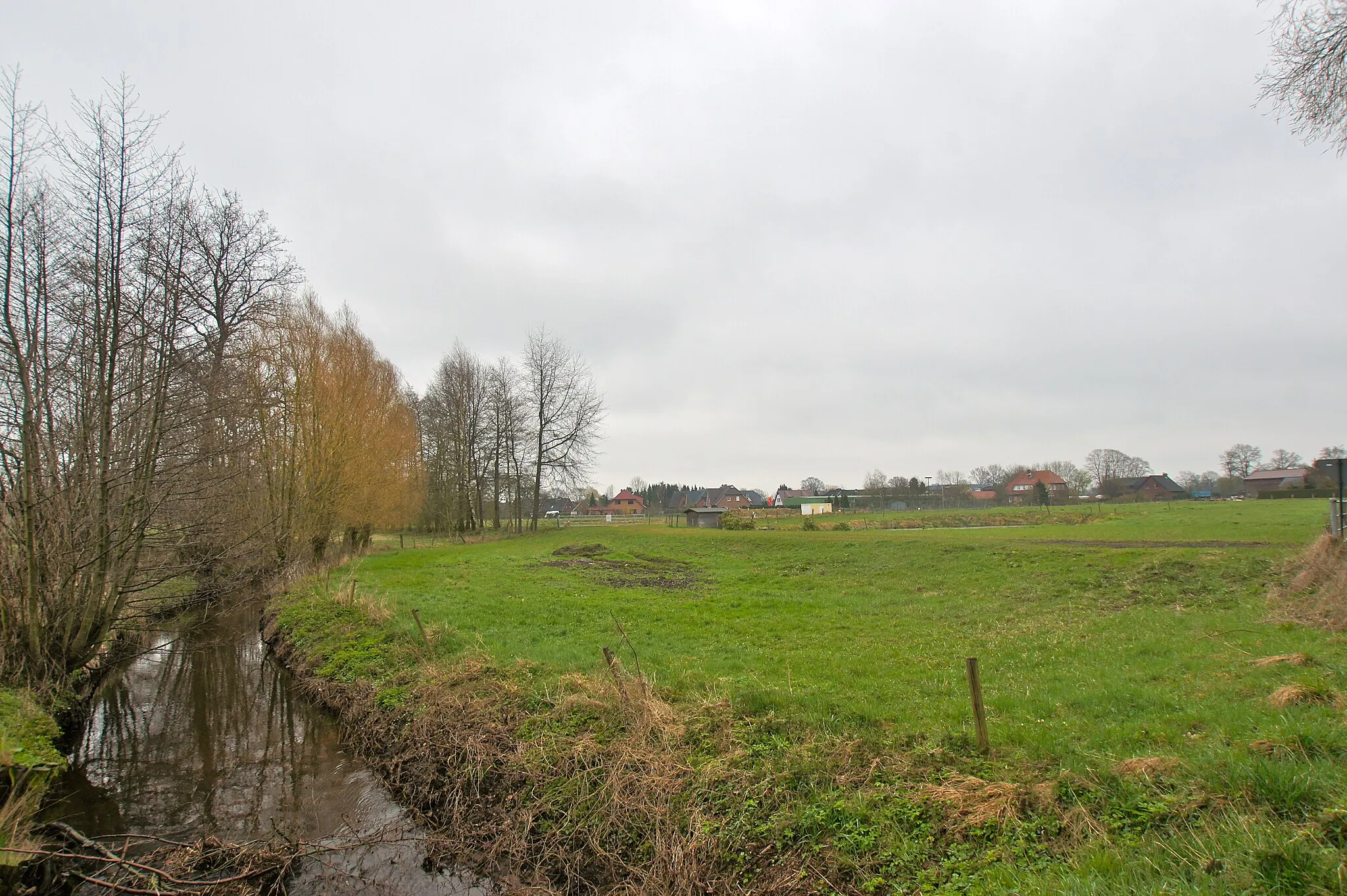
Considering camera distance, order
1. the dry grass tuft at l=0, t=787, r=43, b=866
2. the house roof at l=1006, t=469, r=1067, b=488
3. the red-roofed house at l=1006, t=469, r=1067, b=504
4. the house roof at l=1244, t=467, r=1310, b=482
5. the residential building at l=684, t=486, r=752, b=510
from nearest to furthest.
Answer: the dry grass tuft at l=0, t=787, r=43, b=866 → the house roof at l=1244, t=467, r=1310, b=482 → the red-roofed house at l=1006, t=469, r=1067, b=504 → the house roof at l=1006, t=469, r=1067, b=488 → the residential building at l=684, t=486, r=752, b=510

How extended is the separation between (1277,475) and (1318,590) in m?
83.1

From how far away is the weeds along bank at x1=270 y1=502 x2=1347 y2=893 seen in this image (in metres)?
4.28

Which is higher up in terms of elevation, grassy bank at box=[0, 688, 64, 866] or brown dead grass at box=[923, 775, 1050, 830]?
brown dead grass at box=[923, 775, 1050, 830]

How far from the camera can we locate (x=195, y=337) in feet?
39.1

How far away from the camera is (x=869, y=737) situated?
6.32 m

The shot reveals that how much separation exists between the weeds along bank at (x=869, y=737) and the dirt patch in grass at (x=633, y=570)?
5.41m

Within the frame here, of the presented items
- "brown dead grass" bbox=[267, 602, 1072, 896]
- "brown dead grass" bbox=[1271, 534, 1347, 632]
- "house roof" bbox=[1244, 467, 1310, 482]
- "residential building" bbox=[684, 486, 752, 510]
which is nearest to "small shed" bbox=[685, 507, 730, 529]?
"brown dead grass" bbox=[1271, 534, 1347, 632]

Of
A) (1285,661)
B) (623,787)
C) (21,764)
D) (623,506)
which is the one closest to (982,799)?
(623,787)

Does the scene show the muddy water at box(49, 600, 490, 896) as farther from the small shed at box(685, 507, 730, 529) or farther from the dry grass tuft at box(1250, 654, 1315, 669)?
the small shed at box(685, 507, 730, 529)

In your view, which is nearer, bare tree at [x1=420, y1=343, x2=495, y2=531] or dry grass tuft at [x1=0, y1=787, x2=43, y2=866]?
dry grass tuft at [x1=0, y1=787, x2=43, y2=866]

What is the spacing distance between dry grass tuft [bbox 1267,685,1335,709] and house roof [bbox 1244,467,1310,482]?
281ft

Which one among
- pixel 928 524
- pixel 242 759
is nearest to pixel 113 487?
pixel 242 759

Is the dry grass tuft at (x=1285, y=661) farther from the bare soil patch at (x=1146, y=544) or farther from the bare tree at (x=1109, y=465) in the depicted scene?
the bare tree at (x=1109, y=465)

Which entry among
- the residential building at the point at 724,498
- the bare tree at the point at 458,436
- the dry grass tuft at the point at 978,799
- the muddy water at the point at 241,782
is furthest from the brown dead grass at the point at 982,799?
the residential building at the point at 724,498
